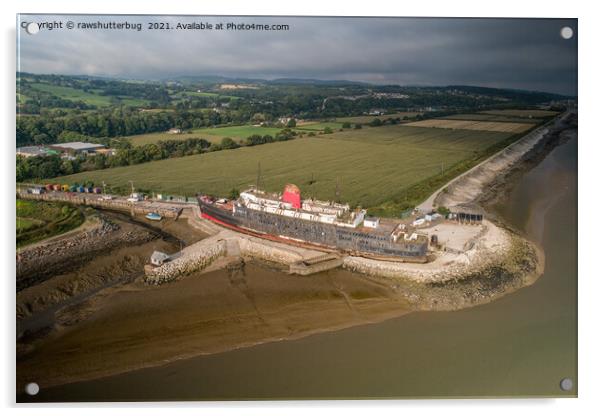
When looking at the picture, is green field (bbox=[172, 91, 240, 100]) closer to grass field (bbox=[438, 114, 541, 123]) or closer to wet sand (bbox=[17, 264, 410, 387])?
wet sand (bbox=[17, 264, 410, 387])

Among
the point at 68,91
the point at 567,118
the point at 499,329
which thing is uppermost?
the point at 68,91

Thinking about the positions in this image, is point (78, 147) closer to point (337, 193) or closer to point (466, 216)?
point (337, 193)

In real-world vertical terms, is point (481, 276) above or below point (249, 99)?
below

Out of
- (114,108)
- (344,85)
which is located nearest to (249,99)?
(344,85)

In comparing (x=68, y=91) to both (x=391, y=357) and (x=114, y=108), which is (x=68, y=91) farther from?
(x=391, y=357)

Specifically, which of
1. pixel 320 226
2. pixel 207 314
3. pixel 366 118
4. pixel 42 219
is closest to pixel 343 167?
pixel 366 118

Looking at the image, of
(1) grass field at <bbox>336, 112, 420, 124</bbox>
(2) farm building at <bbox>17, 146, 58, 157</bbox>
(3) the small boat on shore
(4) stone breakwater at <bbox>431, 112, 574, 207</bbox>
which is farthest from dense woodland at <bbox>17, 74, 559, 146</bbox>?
(3) the small boat on shore
